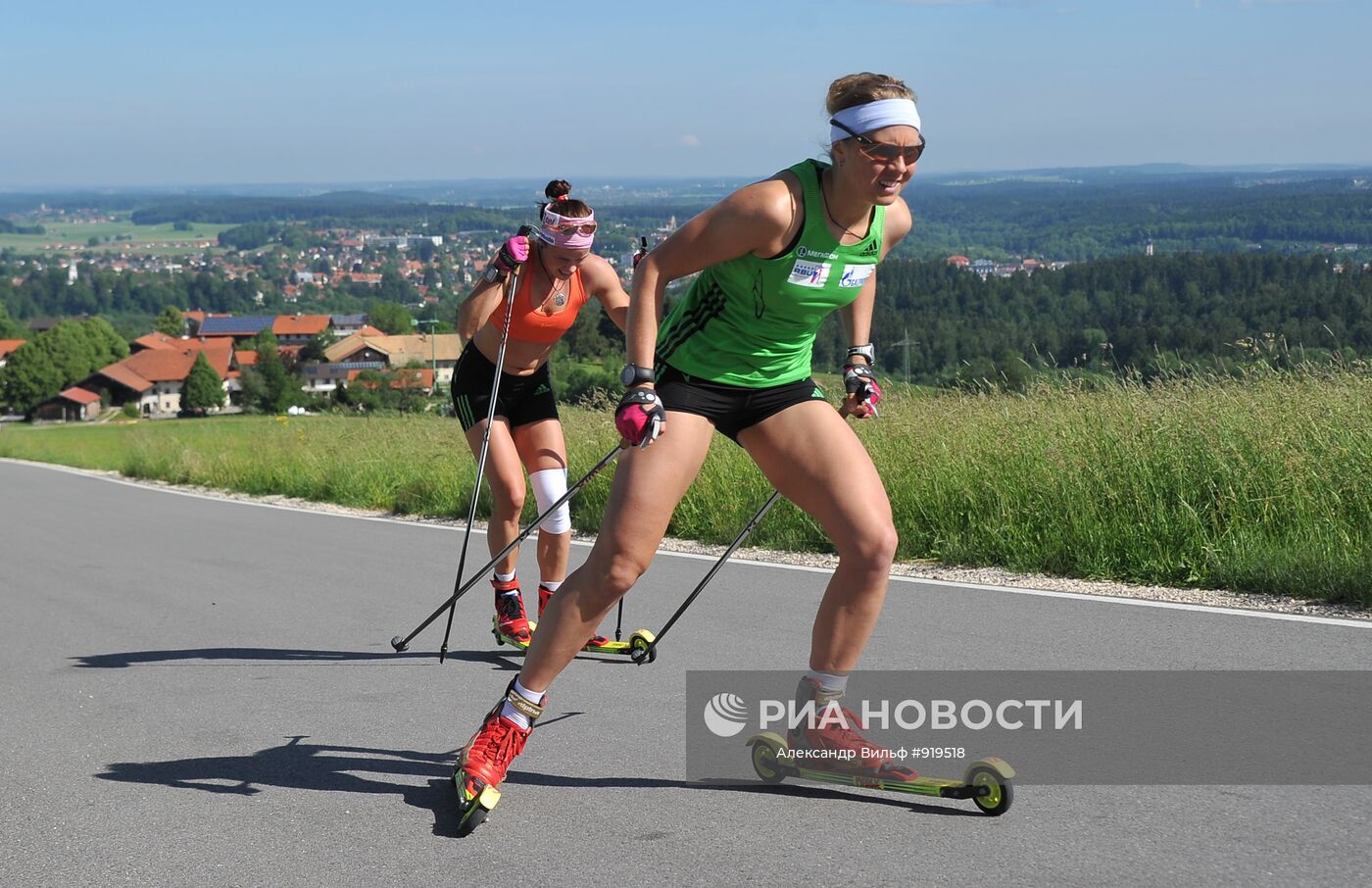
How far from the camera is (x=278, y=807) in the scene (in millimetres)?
4406

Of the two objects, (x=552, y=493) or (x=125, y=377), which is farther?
(x=125, y=377)

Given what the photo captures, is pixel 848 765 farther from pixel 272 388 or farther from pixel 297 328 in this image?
pixel 297 328

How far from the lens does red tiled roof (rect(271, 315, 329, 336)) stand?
13312cm

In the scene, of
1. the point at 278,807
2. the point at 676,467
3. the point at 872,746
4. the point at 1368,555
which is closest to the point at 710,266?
the point at 676,467

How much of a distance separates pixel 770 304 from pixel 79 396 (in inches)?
4414

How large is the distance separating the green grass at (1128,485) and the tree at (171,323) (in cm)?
15614

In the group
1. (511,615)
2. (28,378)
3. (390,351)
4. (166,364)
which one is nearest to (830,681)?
(511,615)

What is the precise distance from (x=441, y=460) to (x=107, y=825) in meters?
9.57

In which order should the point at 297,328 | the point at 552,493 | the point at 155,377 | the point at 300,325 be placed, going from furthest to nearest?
1. the point at 300,325
2. the point at 297,328
3. the point at 155,377
4. the point at 552,493

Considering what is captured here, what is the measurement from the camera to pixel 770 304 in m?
4.19

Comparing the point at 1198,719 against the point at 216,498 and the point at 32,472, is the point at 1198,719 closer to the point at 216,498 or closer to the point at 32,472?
the point at 216,498

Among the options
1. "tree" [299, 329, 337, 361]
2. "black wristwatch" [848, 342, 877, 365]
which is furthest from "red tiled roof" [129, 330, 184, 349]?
"black wristwatch" [848, 342, 877, 365]

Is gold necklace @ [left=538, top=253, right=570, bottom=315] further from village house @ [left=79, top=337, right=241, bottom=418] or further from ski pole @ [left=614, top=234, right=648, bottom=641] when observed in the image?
village house @ [left=79, top=337, right=241, bottom=418]

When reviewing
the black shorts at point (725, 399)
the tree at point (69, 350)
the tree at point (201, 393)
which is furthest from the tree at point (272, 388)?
the black shorts at point (725, 399)
